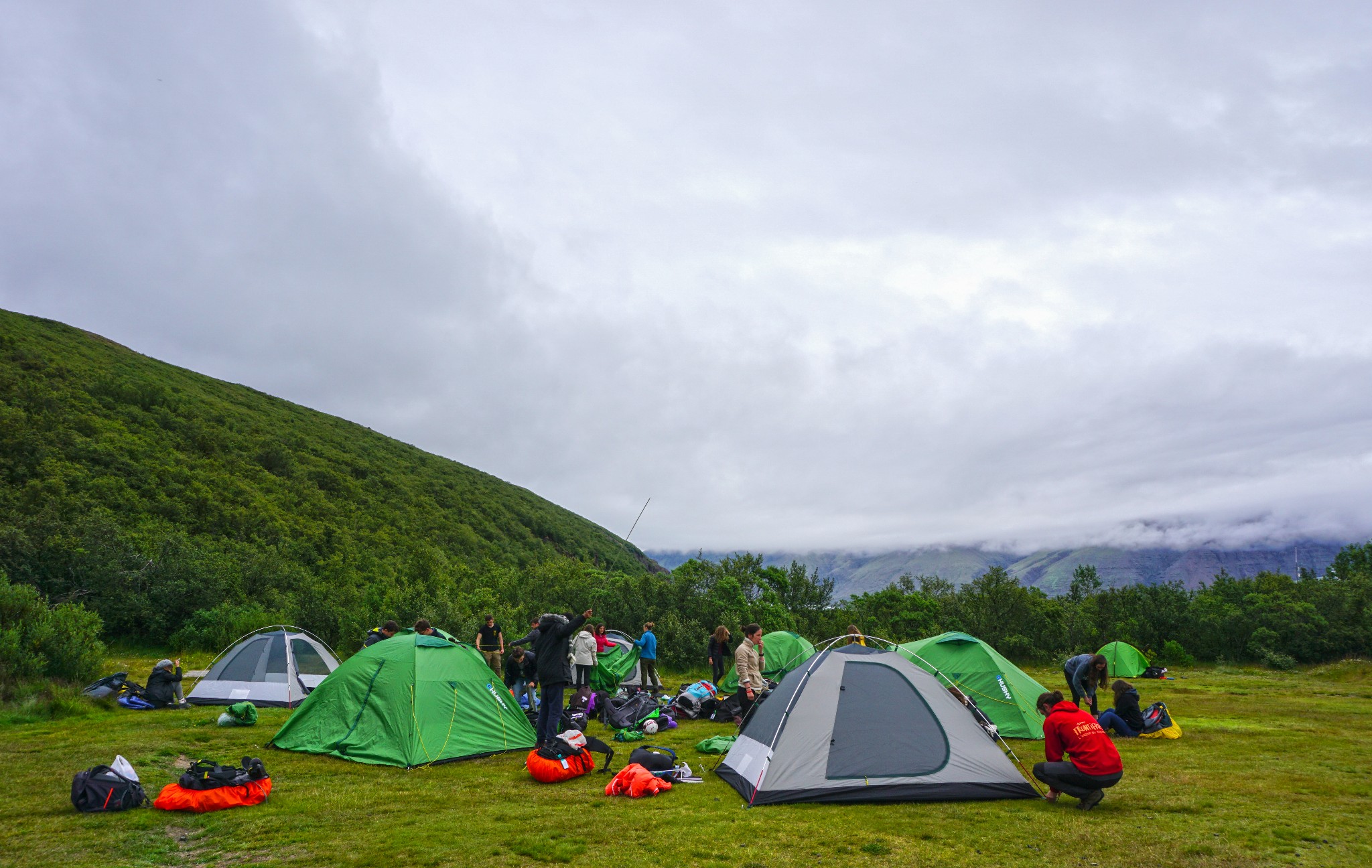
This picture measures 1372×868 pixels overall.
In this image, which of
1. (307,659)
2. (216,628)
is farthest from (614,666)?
(216,628)

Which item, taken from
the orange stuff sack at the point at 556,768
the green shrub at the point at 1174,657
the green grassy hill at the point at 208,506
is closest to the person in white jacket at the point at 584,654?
the orange stuff sack at the point at 556,768

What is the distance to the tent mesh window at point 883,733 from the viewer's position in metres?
8.25

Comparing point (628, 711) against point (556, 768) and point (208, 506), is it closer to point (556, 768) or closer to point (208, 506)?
point (556, 768)

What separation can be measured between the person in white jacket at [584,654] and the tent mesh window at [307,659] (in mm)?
5530

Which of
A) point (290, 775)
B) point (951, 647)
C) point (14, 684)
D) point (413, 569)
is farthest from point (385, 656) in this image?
point (413, 569)

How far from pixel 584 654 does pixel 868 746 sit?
293 inches

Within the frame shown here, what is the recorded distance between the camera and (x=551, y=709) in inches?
409

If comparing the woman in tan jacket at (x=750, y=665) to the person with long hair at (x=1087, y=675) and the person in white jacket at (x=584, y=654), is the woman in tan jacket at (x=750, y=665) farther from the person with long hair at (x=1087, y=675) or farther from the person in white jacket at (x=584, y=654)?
the person with long hair at (x=1087, y=675)

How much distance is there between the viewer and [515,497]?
64812 millimetres

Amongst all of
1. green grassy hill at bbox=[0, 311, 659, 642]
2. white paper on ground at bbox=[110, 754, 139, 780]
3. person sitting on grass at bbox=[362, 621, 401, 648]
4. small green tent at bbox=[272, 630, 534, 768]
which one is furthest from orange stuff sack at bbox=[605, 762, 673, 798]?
green grassy hill at bbox=[0, 311, 659, 642]

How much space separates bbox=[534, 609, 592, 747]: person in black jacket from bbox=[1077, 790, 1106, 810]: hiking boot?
660 cm

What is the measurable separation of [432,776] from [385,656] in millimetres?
2056

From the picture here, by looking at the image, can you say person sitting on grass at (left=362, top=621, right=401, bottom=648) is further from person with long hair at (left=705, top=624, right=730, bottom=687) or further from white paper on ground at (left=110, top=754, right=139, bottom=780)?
person with long hair at (left=705, top=624, right=730, bottom=687)

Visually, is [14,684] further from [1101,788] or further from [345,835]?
[1101,788]
